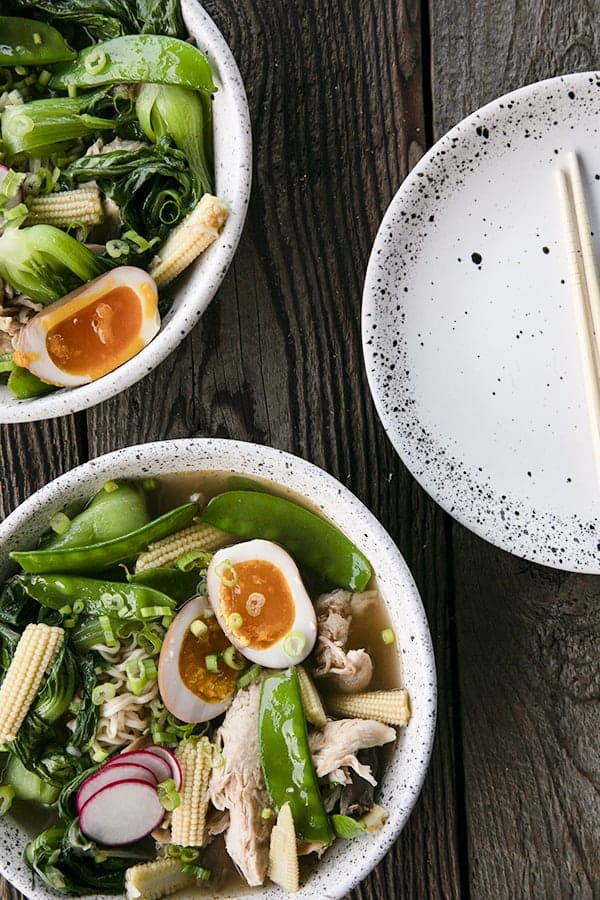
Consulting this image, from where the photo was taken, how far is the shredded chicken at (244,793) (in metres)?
1.79

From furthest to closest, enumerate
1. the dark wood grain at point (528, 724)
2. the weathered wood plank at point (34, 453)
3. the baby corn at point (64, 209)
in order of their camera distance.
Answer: the weathered wood plank at point (34, 453) → the dark wood grain at point (528, 724) → the baby corn at point (64, 209)

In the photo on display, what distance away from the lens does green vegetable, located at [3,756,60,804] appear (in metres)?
1.87

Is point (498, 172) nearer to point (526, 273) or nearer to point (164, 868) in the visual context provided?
point (526, 273)

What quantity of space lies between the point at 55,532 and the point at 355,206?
100 centimetres

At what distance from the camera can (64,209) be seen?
192 cm

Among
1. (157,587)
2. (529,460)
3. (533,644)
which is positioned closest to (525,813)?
(533,644)

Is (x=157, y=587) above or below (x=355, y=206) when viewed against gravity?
below

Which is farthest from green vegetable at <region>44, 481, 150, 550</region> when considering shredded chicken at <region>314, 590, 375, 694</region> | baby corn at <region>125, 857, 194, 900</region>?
baby corn at <region>125, 857, 194, 900</region>

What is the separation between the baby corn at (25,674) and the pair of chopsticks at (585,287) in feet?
4.04

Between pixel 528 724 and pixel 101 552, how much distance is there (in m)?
1.04

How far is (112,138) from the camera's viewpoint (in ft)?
6.44

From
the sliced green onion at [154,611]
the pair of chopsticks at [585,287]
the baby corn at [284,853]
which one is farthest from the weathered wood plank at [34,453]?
the pair of chopsticks at [585,287]

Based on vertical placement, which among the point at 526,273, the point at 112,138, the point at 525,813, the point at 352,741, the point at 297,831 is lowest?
the point at 525,813

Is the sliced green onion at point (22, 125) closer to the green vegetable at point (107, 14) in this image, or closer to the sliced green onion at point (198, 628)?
the green vegetable at point (107, 14)
